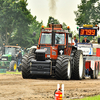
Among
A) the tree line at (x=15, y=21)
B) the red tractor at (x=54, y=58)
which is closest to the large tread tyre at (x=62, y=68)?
the red tractor at (x=54, y=58)

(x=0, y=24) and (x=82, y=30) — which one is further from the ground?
(x=0, y=24)

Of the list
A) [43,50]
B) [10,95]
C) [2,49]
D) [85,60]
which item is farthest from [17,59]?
[10,95]

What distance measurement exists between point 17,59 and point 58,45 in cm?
1494

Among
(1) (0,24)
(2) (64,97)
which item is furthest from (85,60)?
(1) (0,24)

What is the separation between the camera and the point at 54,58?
18.1 m

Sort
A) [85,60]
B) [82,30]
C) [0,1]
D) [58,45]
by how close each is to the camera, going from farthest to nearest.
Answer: [0,1] → [82,30] → [85,60] → [58,45]

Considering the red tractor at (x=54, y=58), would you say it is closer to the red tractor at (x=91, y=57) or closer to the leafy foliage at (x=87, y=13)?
the red tractor at (x=91, y=57)

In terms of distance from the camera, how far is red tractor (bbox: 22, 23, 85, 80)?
17.1 meters

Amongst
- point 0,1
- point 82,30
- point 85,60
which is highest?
point 0,1

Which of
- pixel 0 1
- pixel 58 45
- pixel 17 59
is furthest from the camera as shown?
pixel 0 1

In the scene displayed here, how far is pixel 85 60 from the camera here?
20562mm

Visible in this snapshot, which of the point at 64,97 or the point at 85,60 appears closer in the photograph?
the point at 64,97

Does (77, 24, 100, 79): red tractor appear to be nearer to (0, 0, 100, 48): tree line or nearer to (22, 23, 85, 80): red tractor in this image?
(22, 23, 85, 80): red tractor

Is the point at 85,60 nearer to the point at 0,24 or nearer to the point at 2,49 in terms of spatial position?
the point at 2,49
